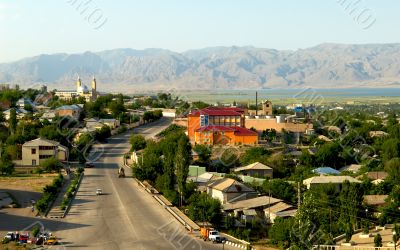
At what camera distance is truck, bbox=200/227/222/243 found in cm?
2164

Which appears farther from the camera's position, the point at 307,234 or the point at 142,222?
the point at 142,222

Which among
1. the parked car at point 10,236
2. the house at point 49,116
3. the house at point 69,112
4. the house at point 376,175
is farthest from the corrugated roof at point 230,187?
the house at point 69,112

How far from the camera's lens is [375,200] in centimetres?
2761

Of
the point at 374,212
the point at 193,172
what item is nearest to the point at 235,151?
the point at 193,172

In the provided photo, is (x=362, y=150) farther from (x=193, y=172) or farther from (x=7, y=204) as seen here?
(x=7, y=204)

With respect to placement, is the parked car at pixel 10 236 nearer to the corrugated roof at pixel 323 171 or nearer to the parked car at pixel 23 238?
the parked car at pixel 23 238

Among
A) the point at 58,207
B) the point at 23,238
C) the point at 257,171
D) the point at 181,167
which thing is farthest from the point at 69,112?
the point at 23,238

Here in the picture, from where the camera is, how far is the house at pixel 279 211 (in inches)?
956

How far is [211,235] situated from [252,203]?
5160 mm

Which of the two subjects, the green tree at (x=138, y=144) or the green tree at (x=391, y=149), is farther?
the green tree at (x=138, y=144)

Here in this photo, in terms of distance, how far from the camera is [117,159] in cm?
4553

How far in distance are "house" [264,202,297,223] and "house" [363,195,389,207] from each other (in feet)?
11.0

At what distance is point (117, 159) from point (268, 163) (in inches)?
482

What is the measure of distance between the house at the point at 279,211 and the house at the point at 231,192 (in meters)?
2.48
